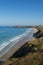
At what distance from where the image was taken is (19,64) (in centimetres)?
1588

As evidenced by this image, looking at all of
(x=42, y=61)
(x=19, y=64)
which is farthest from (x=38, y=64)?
(x=19, y=64)

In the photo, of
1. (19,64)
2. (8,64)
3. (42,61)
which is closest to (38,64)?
(42,61)

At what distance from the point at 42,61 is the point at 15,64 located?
255 cm

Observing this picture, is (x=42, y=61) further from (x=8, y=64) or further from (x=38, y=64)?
Answer: (x=8, y=64)

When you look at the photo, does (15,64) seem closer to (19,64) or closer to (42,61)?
(19,64)

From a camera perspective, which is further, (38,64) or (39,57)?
(39,57)

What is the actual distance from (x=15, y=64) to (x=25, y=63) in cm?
96

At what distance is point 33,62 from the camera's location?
15.8 metres

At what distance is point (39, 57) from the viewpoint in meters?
17.2

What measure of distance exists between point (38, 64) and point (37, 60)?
1.24 metres

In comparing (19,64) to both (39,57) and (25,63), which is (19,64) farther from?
(39,57)

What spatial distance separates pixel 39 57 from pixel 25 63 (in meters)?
1.99

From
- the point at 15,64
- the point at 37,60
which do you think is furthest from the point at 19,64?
the point at 37,60

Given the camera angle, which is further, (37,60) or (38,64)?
(37,60)
